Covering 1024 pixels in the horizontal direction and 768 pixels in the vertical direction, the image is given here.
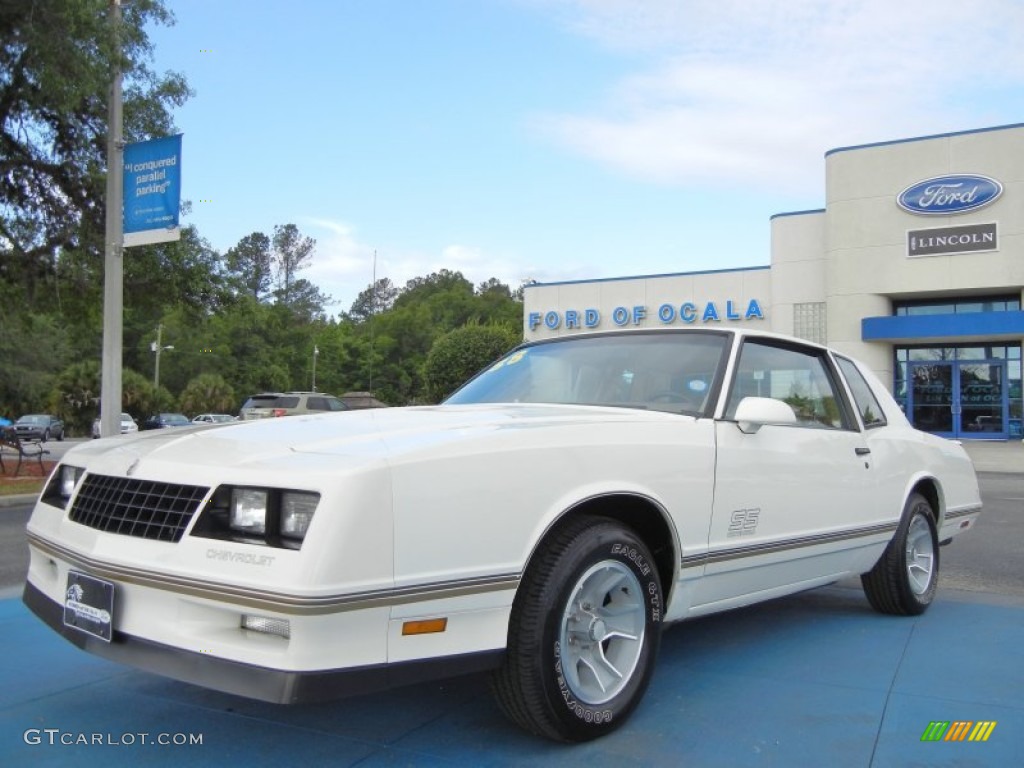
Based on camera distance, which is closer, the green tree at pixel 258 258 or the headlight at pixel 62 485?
the headlight at pixel 62 485

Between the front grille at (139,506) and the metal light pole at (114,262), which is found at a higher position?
the metal light pole at (114,262)

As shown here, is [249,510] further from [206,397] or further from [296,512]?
[206,397]

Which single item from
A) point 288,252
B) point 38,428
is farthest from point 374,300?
point 38,428

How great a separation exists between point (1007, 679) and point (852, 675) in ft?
2.28

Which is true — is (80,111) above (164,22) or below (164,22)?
below

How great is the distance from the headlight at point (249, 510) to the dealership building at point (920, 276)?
2544 centimetres

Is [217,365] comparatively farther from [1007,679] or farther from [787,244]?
[1007,679]

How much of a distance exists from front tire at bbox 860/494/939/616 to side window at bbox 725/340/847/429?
85 centimetres

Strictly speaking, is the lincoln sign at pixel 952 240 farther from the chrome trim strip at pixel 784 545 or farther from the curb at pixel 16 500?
the chrome trim strip at pixel 784 545

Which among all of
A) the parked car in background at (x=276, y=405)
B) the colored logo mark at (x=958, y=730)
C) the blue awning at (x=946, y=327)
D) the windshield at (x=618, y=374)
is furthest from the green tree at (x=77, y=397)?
the colored logo mark at (x=958, y=730)

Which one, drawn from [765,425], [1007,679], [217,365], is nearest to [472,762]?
[765,425]

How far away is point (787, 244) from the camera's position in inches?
1233

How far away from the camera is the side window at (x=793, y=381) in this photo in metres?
4.35

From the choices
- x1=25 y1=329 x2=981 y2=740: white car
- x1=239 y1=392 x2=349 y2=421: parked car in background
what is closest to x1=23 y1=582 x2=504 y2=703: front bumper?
x1=25 y1=329 x2=981 y2=740: white car
